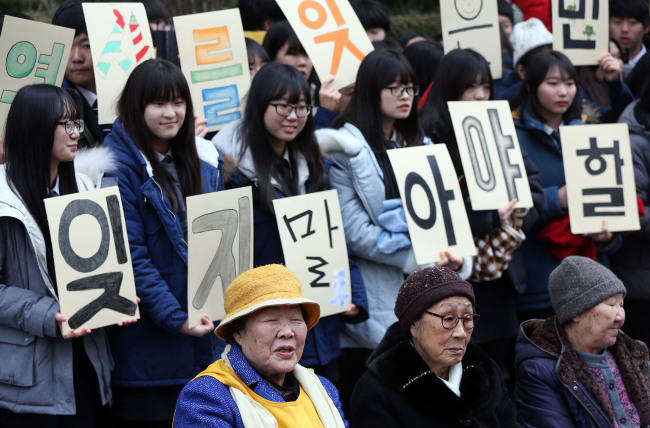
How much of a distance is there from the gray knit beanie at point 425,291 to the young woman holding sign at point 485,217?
1337mm

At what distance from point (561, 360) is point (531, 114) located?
212cm

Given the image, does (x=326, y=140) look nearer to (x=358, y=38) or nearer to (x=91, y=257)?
(x=358, y=38)

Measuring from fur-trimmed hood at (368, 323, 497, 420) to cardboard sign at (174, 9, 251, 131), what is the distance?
2.14m

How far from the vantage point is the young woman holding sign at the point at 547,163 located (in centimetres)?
575

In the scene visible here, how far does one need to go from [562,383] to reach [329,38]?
2.60 metres

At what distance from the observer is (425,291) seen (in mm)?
3951

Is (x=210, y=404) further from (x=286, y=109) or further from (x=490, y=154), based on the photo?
(x=490, y=154)

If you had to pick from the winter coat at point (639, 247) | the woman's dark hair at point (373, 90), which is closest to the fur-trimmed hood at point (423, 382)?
the woman's dark hair at point (373, 90)

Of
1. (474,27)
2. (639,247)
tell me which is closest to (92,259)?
(474,27)

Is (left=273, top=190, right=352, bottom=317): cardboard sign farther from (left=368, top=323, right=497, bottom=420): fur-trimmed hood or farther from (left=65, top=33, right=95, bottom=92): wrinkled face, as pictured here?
(left=65, top=33, right=95, bottom=92): wrinkled face

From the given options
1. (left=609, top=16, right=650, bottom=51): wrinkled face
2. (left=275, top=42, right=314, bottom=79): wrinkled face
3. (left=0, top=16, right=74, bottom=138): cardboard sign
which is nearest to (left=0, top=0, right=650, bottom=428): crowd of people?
(left=275, top=42, right=314, bottom=79): wrinkled face

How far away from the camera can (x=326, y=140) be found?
520 cm

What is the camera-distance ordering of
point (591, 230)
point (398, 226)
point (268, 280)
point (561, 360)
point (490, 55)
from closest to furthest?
1. point (268, 280)
2. point (561, 360)
3. point (398, 226)
4. point (591, 230)
5. point (490, 55)

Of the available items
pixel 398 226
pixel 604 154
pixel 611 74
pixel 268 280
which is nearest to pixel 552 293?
pixel 398 226
